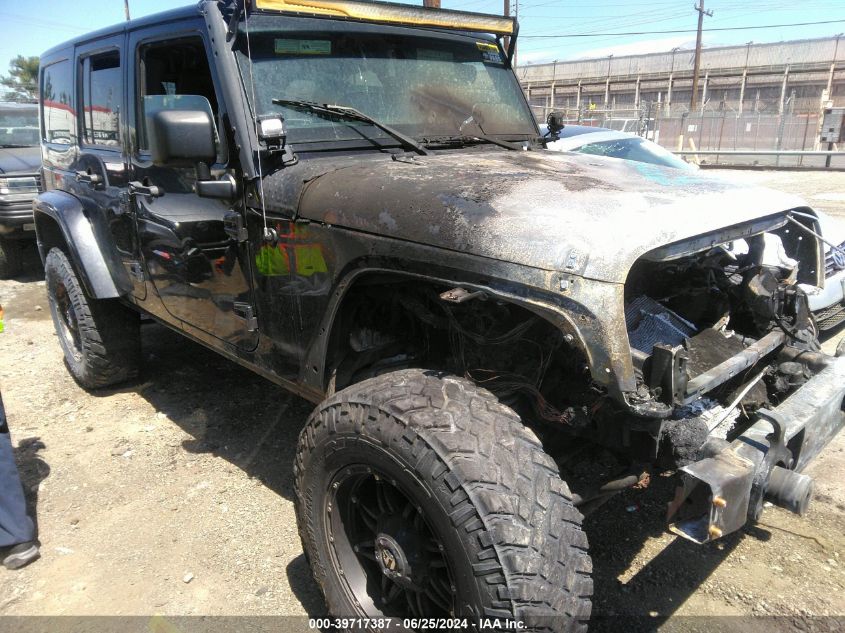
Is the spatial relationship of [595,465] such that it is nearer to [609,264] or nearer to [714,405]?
[714,405]

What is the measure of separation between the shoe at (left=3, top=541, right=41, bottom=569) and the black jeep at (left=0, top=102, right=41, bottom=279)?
5.76 metres

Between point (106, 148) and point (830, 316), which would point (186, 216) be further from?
point (830, 316)

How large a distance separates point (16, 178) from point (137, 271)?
582 cm

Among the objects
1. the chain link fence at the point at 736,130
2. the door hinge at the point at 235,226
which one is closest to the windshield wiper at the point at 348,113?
the door hinge at the point at 235,226

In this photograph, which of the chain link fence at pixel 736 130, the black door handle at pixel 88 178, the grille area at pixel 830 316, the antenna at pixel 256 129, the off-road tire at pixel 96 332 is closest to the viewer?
the antenna at pixel 256 129

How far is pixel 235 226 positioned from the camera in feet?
9.07

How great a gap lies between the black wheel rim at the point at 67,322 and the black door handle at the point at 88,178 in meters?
0.95

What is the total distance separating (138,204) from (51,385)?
226cm

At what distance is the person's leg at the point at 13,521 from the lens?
2877 mm

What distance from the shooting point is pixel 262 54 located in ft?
8.91

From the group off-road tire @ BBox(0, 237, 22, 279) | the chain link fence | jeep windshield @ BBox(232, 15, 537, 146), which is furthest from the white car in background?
the chain link fence

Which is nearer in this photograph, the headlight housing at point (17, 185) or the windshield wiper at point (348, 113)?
the windshield wiper at point (348, 113)

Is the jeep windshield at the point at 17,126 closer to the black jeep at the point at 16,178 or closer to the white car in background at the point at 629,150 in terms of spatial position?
the black jeep at the point at 16,178

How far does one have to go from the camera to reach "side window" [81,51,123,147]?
357cm
